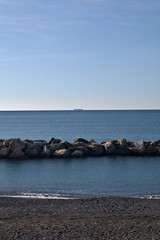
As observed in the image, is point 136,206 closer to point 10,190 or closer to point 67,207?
point 67,207

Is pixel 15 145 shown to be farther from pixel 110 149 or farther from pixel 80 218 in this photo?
pixel 80 218

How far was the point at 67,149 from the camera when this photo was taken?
108ft

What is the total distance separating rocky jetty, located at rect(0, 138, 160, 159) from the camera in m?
32.7

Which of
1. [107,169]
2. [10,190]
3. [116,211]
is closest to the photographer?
[116,211]

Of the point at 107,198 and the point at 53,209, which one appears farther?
the point at 107,198

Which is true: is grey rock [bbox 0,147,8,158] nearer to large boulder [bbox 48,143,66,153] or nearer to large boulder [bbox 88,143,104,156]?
large boulder [bbox 48,143,66,153]

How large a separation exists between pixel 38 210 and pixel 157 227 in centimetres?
544

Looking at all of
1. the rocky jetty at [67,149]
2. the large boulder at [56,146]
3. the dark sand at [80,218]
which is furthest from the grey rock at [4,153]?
the dark sand at [80,218]

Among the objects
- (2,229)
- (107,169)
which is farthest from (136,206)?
(107,169)

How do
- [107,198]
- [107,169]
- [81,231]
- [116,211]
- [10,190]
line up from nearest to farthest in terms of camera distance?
[81,231] < [116,211] < [107,198] < [10,190] < [107,169]

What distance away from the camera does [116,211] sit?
1480 cm

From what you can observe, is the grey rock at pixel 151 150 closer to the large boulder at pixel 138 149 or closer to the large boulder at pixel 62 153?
the large boulder at pixel 138 149

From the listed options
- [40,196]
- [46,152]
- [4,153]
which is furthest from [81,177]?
[4,153]

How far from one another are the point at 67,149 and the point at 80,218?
1984 cm
